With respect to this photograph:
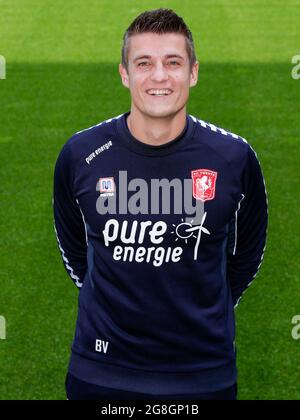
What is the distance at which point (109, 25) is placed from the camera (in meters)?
15.9

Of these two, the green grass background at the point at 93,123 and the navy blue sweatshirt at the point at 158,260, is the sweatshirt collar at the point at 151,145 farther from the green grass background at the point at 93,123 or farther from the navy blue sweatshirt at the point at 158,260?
the green grass background at the point at 93,123

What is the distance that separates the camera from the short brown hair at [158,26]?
2.94m

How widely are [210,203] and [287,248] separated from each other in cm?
428

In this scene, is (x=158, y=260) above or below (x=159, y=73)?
below

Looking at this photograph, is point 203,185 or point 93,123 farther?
point 93,123

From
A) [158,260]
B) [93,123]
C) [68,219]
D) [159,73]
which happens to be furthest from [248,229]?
[93,123]

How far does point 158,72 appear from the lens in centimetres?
290

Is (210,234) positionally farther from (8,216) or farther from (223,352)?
(8,216)

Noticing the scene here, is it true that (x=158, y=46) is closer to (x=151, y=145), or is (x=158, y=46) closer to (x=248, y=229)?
(x=151, y=145)

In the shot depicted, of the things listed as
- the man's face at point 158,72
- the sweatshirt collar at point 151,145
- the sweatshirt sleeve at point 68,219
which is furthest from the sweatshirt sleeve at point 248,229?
the sweatshirt sleeve at point 68,219

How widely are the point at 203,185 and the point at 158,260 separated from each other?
301 mm

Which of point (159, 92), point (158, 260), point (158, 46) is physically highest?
point (158, 46)

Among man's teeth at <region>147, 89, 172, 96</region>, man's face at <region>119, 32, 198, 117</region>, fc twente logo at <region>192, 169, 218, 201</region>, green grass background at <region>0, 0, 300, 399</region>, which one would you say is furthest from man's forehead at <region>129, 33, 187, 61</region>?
green grass background at <region>0, 0, 300, 399</region>
